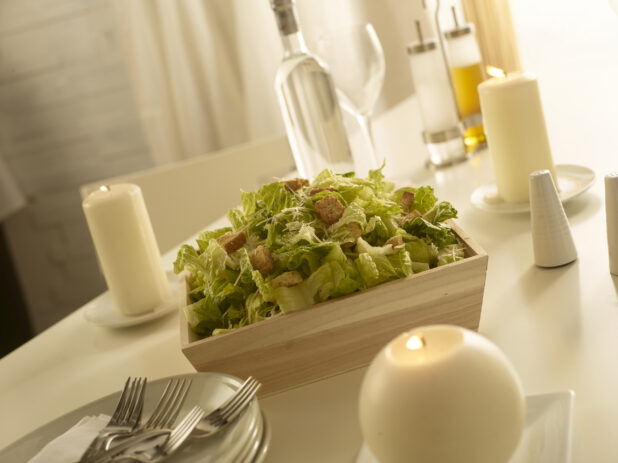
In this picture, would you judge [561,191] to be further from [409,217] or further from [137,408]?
[137,408]

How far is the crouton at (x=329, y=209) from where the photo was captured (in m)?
0.68

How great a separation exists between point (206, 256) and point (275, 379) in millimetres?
145

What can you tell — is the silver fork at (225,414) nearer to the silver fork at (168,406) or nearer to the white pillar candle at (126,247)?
the silver fork at (168,406)

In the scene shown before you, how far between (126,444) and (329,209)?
282 mm

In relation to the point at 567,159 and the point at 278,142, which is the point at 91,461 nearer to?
the point at 567,159

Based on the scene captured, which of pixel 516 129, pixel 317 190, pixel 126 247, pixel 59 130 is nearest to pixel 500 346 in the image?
pixel 317 190

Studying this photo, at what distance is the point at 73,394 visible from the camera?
0.78 m

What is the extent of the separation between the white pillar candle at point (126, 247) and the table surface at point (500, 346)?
0.13ft

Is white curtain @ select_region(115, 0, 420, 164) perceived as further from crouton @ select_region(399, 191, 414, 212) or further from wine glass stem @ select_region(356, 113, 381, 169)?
crouton @ select_region(399, 191, 414, 212)

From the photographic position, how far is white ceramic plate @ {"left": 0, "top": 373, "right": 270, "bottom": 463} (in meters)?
0.51

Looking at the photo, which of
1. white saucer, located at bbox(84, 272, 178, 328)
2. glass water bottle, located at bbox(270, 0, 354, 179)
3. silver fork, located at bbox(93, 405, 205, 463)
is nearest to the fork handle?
silver fork, located at bbox(93, 405, 205, 463)

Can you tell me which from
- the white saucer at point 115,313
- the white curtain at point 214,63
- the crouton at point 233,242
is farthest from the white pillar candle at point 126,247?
the white curtain at point 214,63

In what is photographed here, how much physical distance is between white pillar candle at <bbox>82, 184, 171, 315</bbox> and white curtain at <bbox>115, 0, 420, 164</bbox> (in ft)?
5.51

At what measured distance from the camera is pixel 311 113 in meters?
1.17
